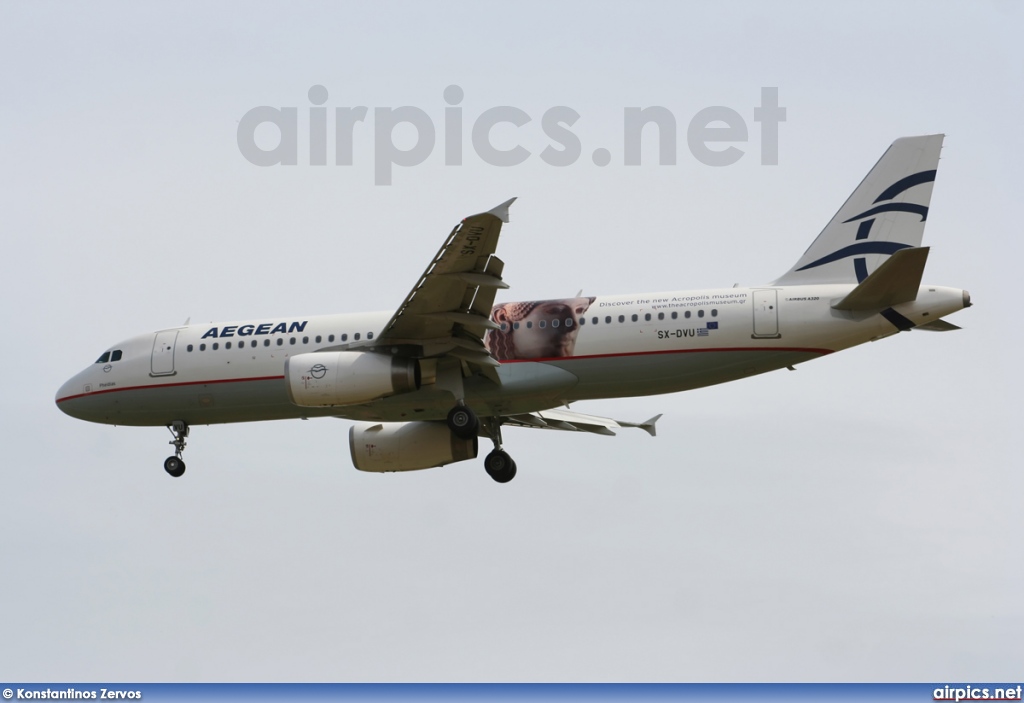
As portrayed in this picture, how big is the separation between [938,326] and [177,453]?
1766 cm

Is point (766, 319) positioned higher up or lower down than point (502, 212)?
lower down

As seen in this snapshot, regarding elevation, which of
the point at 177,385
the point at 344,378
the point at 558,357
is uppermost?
the point at 558,357

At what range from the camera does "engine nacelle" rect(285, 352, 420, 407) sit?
31.2 meters

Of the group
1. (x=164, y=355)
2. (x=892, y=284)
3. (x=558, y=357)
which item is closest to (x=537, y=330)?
(x=558, y=357)

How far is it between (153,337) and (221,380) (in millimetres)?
2657

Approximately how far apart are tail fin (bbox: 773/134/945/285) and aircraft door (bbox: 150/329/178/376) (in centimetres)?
1410

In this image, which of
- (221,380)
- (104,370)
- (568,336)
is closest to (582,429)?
(568,336)

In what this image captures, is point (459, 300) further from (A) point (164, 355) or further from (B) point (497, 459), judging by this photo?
(A) point (164, 355)

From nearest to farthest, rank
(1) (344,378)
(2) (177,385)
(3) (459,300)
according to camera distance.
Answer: (3) (459,300), (1) (344,378), (2) (177,385)

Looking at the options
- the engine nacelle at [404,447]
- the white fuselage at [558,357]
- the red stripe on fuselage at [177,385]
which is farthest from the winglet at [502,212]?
the engine nacelle at [404,447]

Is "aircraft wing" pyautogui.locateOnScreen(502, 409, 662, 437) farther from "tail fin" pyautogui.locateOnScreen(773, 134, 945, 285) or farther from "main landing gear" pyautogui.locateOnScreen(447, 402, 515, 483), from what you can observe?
"tail fin" pyautogui.locateOnScreen(773, 134, 945, 285)

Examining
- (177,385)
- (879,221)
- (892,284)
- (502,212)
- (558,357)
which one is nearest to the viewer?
(502,212)

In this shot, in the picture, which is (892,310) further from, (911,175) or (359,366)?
(359,366)

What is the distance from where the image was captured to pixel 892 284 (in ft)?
98.2
